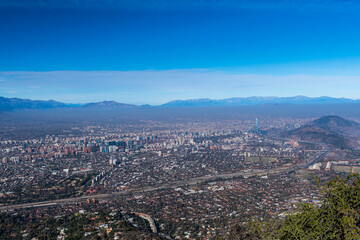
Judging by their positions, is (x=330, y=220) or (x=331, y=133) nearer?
(x=330, y=220)

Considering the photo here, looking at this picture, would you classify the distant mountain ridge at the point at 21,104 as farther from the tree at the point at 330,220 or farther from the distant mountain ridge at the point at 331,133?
the tree at the point at 330,220

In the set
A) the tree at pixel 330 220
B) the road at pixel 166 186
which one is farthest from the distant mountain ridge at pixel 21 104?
the tree at pixel 330 220

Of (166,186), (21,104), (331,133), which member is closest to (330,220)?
(166,186)

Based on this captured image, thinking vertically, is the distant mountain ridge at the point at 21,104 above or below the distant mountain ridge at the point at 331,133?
above

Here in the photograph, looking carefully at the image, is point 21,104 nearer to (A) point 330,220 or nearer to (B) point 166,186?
(B) point 166,186

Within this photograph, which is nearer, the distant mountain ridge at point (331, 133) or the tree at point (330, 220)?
the tree at point (330, 220)

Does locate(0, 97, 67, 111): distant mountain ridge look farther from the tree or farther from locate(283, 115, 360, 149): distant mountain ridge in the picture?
the tree

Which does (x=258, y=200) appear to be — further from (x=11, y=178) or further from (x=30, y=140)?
(x=30, y=140)

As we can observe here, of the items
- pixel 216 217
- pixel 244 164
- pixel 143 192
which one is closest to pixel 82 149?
pixel 143 192

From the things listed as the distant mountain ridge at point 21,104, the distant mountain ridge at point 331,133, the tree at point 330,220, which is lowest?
the distant mountain ridge at point 331,133
